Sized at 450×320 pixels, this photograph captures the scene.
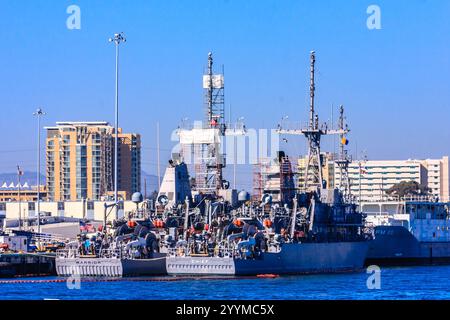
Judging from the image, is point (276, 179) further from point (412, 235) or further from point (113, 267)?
point (412, 235)

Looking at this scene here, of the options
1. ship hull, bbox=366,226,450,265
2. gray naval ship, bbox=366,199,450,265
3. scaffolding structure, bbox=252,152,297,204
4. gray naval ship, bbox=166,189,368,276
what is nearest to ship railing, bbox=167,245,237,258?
gray naval ship, bbox=166,189,368,276

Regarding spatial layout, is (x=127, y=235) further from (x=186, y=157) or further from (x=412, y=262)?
(x=412, y=262)

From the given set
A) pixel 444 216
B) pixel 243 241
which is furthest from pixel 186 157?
pixel 444 216

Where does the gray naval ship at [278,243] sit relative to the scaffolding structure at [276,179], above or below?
below

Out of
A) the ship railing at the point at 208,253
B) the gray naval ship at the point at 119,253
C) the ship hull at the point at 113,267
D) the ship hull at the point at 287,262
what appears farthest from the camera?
the gray naval ship at the point at 119,253

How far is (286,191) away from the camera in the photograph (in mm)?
87125

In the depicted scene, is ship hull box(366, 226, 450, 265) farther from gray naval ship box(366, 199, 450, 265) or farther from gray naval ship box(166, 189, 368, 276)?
gray naval ship box(166, 189, 368, 276)

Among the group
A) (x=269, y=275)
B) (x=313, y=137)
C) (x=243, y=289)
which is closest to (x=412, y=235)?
(x=313, y=137)

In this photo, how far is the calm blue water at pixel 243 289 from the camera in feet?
183

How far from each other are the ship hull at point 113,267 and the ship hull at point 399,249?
3122 centimetres

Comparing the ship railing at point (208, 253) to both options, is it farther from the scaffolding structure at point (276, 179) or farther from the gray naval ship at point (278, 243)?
the scaffolding structure at point (276, 179)

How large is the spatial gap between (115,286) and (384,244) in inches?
1837

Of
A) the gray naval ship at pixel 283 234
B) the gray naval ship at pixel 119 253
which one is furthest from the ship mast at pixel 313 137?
the gray naval ship at pixel 119 253
